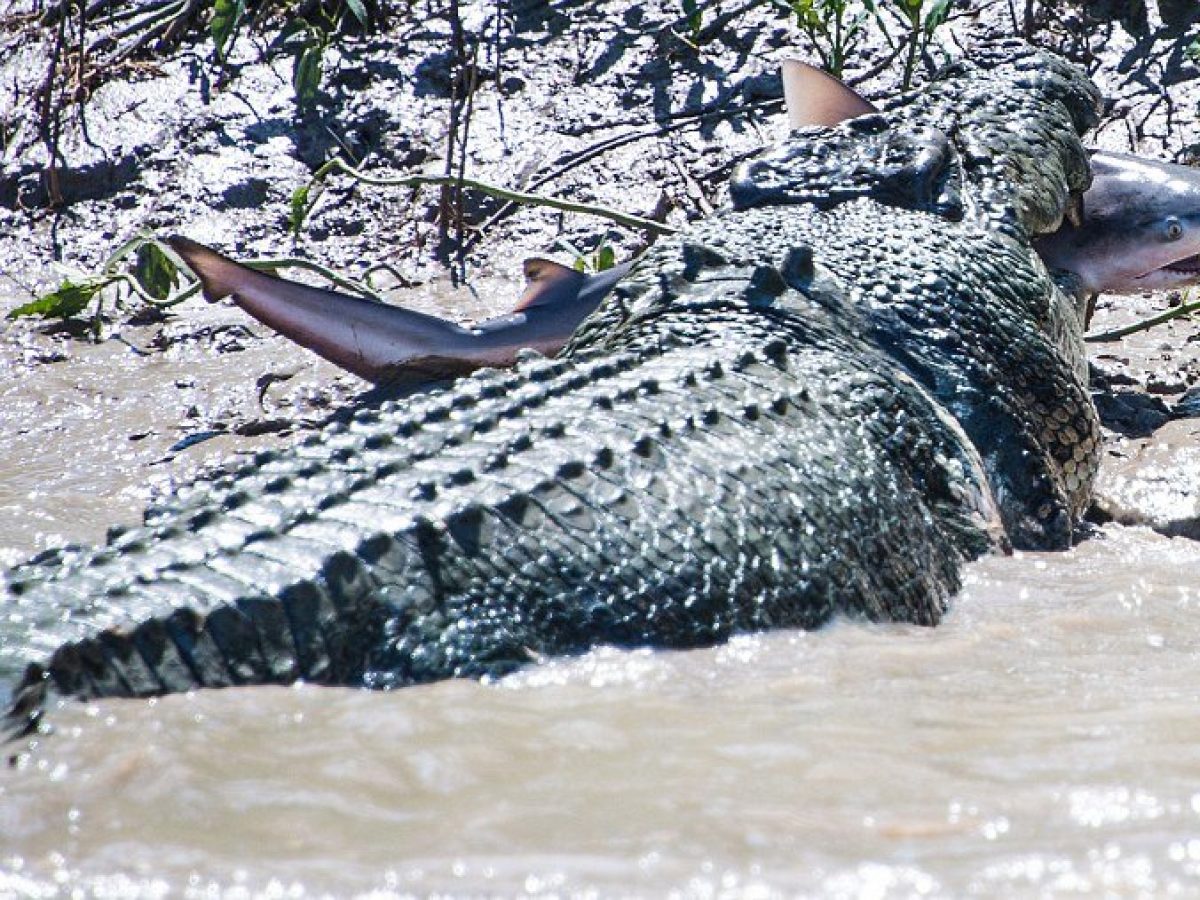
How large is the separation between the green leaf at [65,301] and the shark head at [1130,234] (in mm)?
2981

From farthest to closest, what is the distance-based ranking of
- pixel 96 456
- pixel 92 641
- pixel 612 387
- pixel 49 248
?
pixel 49 248
pixel 96 456
pixel 612 387
pixel 92 641

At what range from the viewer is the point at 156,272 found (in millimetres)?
5559

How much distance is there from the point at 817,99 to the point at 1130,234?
35.9 inches

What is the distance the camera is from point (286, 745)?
228 cm

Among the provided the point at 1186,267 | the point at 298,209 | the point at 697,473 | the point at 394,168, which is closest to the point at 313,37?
the point at 394,168

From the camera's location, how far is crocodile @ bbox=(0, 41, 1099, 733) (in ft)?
8.45

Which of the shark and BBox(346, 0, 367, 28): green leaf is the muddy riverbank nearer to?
the shark

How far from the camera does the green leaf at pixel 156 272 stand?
18.1ft

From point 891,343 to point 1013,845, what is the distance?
2.04m

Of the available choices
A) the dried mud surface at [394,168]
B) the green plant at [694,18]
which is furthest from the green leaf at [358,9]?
the green plant at [694,18]

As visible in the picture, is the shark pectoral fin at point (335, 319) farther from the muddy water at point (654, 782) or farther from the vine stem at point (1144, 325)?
the muddy water at point (654, 782)

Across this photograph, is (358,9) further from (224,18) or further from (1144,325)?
(1144,325)

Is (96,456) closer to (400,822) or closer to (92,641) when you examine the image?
(92,641)

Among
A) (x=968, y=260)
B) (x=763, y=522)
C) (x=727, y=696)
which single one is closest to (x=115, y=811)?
(x=727, y=696)
